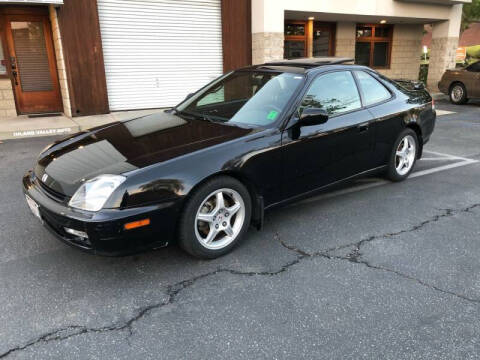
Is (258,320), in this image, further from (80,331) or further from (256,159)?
(256,159)

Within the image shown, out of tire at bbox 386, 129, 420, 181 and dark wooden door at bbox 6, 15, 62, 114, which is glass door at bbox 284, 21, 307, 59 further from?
tire at bbox 386, 129, 420, 181

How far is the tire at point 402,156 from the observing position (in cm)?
486

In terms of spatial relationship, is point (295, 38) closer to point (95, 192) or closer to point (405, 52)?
point (405, 52)

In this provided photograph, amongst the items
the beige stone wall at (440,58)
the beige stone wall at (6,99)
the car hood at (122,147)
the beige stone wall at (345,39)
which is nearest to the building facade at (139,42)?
the beige stone wall at (6,99)

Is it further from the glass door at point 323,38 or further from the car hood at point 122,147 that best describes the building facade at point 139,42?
the car hood at point 122,147

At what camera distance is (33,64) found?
9.77 metres

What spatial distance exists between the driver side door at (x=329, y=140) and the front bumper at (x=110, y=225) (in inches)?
48.8

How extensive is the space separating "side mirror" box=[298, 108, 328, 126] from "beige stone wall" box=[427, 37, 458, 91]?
14205mm

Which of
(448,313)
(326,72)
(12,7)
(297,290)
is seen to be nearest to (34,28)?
(12,7)

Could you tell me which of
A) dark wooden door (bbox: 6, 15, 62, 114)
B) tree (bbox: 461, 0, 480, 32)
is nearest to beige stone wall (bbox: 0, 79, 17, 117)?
dark wooden door (bbox: 6, 15, 62, 114)

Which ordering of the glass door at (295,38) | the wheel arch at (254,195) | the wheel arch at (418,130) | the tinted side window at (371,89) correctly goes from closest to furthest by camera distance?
1. the wheel arch at (254,195)
2. the tinted side window at (371,89)
3. the wheel arch at (418,130)
4. the glass door at (295,38)

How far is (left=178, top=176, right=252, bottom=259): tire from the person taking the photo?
2.98 metres

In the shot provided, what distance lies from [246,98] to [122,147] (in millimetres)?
1350

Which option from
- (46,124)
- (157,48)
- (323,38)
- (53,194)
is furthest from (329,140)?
(323,38)
